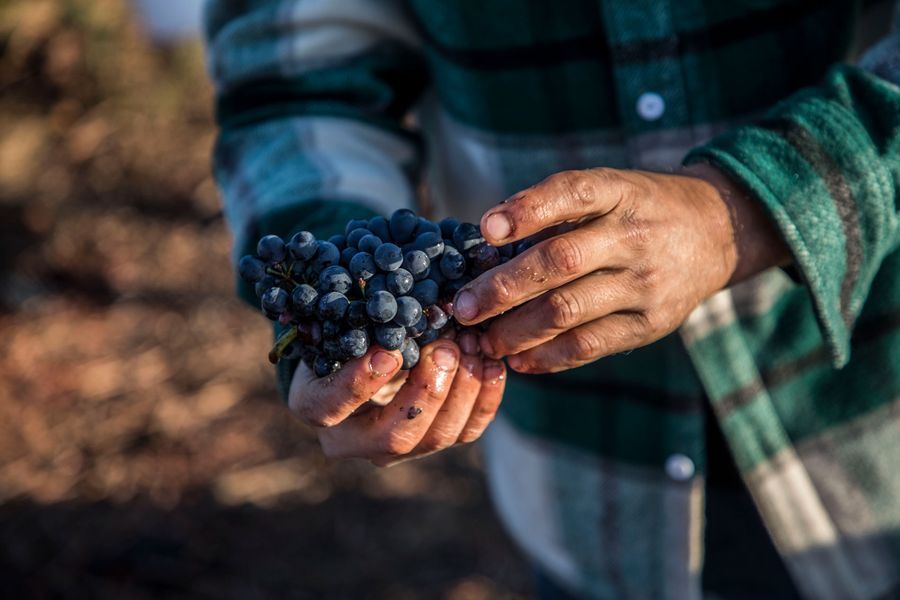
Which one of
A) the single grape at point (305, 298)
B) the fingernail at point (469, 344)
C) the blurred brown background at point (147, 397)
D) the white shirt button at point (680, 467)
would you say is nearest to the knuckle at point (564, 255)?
the fingernail at point (469, 344)

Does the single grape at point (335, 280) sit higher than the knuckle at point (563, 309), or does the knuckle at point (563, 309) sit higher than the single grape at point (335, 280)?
the single grape at point (335, 280)

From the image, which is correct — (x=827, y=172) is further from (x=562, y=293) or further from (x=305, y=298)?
(x=305, y=298)

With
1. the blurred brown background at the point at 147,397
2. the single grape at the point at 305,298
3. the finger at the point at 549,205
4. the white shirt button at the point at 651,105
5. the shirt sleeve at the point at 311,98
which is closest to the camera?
the finger at the point at 549,205

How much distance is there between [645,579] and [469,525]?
1375 millimetres

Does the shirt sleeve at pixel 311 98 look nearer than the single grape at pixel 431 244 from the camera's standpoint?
No

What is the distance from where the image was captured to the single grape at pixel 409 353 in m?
1.10

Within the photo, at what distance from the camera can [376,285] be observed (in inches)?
42.5

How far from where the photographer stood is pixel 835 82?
1.17 meters

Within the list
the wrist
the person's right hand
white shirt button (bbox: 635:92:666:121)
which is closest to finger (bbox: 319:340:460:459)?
the person's right hand

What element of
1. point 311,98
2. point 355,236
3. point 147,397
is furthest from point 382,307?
point 147,397

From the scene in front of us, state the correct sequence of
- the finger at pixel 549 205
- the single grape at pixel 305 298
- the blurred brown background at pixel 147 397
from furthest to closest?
the blurred brown background at pixel 147 397 → the single grape at pixel 305 298 → the finger at pixel 549 205

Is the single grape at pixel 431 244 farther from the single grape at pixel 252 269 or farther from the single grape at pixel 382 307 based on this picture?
the single grape at pixel 252 269

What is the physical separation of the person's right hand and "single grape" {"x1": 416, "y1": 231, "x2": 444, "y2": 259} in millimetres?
130

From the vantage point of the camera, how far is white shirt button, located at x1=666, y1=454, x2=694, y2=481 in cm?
157
